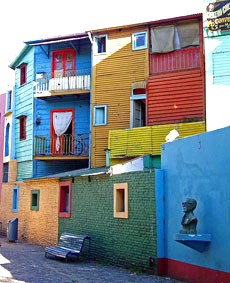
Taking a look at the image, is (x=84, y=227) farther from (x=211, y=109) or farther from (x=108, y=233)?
(x=211, y=109)

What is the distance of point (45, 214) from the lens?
16703 mm

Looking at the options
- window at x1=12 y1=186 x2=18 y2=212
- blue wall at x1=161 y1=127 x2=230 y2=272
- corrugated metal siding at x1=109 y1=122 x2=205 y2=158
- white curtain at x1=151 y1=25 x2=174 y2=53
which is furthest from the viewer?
window at x1=12 y1=186 x2=18 y2=212

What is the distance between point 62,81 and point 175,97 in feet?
19.4

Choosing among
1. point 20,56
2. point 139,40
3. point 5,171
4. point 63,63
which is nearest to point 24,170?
point 5,171

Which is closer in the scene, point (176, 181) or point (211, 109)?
point (176, 181)

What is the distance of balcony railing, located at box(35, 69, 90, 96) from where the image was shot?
19.1 m

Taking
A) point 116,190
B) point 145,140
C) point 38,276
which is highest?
point 145,140

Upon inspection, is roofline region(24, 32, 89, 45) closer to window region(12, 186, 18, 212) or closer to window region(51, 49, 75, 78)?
window region(51, 49, 75, 78)

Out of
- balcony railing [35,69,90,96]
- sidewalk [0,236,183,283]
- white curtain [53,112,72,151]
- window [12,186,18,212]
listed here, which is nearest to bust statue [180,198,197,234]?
sidewalk [0,236,183,283]

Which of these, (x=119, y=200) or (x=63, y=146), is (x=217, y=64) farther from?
(x=63, y=146)

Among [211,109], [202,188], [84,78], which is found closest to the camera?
[202,188]

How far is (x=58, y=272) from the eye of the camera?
10164mm

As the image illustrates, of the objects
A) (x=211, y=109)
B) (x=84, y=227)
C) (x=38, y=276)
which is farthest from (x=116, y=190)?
(x=211, y=109)

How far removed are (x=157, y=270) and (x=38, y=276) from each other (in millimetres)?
2770
